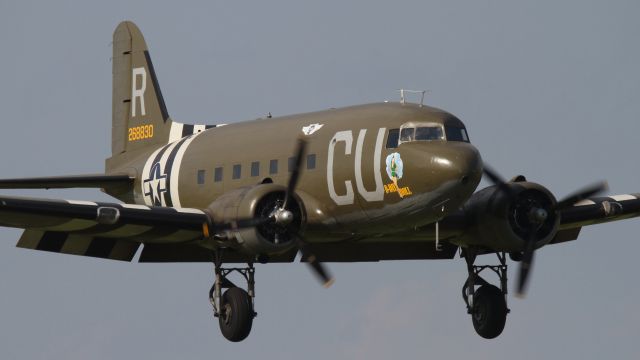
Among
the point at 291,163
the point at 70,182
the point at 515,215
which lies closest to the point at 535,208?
the point at 515,215

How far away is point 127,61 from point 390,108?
1189 cm

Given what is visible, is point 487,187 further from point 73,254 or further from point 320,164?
point 73,254

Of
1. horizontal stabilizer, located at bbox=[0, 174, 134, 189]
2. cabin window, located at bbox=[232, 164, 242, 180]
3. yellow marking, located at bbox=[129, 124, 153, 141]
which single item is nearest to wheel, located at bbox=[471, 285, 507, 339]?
cabin window, located at bbox=[232, 164, 242, 180]

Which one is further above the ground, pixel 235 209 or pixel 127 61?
pixel 127 61

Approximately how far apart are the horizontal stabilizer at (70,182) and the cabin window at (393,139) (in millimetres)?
9269

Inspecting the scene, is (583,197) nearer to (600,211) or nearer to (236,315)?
(600,211)

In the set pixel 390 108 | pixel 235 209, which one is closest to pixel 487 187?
pixel 390 108

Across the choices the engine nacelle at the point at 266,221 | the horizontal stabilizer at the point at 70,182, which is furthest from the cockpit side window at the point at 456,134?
the horizontal stabilizer at the point at 70,182

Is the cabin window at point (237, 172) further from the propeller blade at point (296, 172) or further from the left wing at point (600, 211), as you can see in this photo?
the left wing at point (600, 211)

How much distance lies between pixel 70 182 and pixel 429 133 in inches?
403

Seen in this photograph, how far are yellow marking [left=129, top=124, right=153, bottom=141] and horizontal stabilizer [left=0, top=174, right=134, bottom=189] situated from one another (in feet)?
7.56

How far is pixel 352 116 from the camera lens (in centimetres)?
3216

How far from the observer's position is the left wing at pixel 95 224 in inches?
1184

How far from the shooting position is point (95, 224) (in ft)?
102
